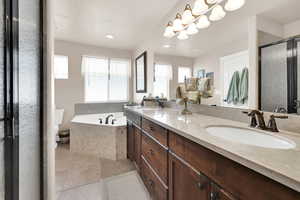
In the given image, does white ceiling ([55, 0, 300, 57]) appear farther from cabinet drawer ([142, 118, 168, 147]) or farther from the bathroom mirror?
cabinet drawer ([142, 118, 168, 147])

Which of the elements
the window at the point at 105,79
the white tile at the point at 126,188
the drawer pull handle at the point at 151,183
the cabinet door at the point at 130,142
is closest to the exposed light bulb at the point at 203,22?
the cabinet door at the point at 130,142

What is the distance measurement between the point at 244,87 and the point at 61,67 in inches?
140

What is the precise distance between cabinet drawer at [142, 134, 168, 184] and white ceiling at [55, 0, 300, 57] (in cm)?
112

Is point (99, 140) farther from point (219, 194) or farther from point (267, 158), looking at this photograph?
point (267, 158)

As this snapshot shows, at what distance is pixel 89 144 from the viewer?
2.43m

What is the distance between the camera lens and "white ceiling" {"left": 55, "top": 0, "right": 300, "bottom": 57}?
1000 millimetres

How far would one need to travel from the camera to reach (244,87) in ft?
3.64

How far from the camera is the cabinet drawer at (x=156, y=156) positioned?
1.11 m

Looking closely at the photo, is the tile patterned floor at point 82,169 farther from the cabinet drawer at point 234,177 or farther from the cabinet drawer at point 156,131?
the cabinet drawer at point 234,177

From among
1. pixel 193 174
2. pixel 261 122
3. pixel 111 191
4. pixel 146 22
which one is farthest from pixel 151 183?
pixel 146 22

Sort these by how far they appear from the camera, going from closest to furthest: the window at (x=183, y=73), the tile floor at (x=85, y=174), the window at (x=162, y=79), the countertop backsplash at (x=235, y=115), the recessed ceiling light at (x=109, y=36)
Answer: the countertop backsplash at (x=235, y=115), the tile floor at (x=85, y=174), the window at (x=183, y=73), the window at (x=162, y=79), the recessed ceiling light at (x=109, y=36)

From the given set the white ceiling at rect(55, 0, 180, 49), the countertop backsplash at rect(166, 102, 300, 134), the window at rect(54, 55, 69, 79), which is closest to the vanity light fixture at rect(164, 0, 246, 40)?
the white ceiling at rect(55, 0, 180, 49)

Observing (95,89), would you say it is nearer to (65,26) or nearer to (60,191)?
(65,26)

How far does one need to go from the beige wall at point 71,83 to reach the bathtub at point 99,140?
0.86 m
